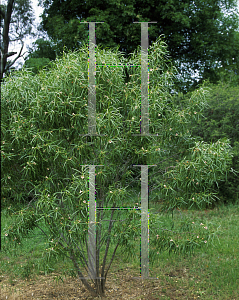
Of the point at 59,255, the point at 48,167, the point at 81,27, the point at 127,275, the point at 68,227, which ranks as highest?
the point at 81,27

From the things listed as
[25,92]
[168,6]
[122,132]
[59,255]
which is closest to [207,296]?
[59,255]

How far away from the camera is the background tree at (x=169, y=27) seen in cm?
936

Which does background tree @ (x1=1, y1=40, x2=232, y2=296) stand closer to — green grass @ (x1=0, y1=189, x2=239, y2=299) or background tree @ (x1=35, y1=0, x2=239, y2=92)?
green grass @ (x1=0, y1=189, x2=239, y2=299)

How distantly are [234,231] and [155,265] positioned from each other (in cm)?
197

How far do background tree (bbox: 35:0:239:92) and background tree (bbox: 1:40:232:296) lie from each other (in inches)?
241

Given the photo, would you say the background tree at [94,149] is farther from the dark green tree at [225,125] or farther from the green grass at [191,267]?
the dark green tree at [225,125]

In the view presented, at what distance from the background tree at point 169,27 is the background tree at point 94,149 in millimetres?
6115

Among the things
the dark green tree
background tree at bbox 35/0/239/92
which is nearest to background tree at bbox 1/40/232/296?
the dark green tree

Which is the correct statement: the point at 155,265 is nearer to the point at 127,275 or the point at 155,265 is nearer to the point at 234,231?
the point at 127,275

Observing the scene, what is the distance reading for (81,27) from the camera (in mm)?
9156

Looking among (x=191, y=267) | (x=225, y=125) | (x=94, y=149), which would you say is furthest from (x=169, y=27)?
(x=94, y=149)

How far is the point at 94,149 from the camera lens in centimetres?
303

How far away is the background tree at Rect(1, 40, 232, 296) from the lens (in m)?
2.79

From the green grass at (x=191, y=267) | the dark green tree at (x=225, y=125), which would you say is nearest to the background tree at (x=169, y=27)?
the dark green tree at (x=225, y=125)
